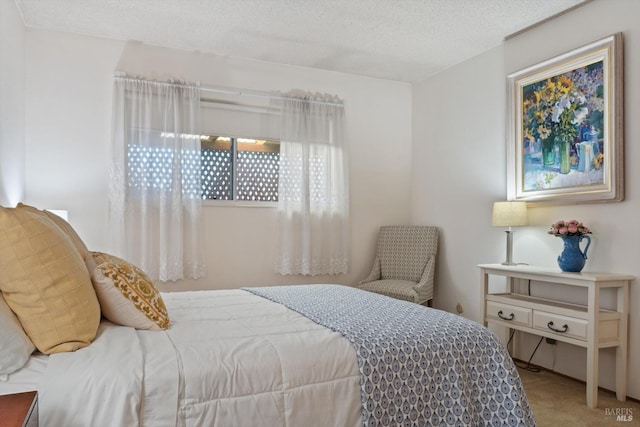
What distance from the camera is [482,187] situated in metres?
4.06

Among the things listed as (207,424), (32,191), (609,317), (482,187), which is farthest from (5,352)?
(482,187)

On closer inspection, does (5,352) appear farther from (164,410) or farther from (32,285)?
(164,410)

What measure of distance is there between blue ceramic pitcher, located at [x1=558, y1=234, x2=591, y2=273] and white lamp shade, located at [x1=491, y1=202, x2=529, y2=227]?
0.44 metres

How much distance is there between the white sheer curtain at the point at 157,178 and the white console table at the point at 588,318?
8.57 feet

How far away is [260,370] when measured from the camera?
152 cm

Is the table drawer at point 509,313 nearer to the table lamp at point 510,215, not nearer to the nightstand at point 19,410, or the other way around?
the table lamp at point 510,215

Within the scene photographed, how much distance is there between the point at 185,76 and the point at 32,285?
9.92ft

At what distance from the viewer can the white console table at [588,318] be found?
2689 mm

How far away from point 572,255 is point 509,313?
0.60 m

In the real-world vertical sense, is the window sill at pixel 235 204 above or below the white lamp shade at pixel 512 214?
above

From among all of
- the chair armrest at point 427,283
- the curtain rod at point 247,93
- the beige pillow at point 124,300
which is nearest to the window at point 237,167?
the curtain rod at point 247,93

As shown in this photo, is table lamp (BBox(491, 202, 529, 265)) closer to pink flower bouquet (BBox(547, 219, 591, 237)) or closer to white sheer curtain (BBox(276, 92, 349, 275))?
pink flower bouquet (BBox(547, 219, 591, 237))

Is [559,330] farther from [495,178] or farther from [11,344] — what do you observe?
[11,344]

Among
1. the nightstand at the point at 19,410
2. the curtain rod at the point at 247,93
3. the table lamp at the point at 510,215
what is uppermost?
the curtain rod at the point at 247,93
